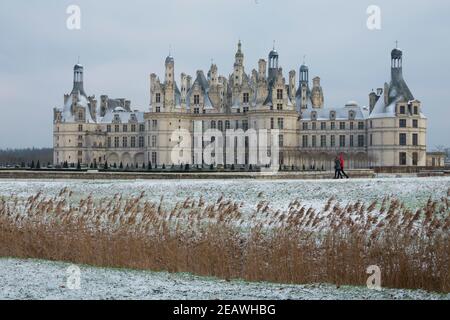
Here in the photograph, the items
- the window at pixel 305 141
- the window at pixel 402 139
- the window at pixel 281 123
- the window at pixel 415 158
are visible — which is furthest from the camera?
the window at pixel 305 141

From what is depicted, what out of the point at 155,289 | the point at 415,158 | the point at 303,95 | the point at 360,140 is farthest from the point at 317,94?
the point at 155,289

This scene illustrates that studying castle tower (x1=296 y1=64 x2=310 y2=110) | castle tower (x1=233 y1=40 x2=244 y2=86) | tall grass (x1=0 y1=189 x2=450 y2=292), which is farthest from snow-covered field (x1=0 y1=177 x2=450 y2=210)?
castle tower (x1=296 y1=64 x2=310 y2=110)

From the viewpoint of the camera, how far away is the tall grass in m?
12.1

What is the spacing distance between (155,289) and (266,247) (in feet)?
9.33

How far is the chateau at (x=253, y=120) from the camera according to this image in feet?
233

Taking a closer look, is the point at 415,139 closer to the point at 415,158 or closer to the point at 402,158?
the point at 415,158

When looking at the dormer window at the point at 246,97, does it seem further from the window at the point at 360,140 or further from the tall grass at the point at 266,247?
the tall grass at the point at 266,247

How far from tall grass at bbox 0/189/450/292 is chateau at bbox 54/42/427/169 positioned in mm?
56196

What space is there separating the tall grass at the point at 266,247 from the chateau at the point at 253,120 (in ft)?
184

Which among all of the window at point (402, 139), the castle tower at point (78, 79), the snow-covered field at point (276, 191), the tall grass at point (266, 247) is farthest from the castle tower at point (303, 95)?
the tall grass at point (266, 247)

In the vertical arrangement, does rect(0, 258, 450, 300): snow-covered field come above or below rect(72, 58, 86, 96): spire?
below

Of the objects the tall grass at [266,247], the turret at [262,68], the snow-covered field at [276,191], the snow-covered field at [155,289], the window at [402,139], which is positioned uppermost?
the turret at [262,68]

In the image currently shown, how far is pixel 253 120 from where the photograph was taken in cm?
7394

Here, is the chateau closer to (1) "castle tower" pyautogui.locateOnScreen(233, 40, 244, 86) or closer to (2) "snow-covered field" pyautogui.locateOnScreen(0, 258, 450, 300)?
(1) "castle tower" pyautogui.locateOnScreen(233, 40, 244, 86)
